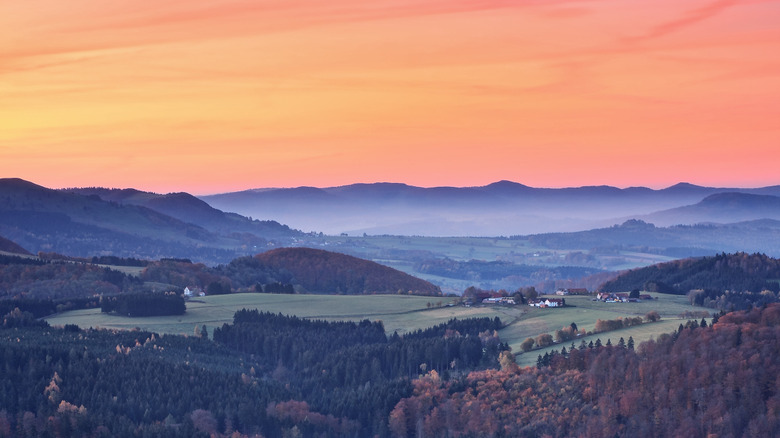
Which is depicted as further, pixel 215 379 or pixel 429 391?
pixel 215 379

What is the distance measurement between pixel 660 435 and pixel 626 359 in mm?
16545

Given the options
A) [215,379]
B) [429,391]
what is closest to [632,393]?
[429,391]

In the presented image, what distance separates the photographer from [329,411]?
14775 cm

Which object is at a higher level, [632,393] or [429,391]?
[632,393]

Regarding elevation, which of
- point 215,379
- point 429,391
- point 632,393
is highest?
point 632,393

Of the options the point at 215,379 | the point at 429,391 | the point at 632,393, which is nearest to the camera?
the point at 632,393

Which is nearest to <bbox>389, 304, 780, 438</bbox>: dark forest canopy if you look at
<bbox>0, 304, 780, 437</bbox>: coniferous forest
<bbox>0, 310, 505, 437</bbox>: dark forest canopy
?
<bbox>0, 304, 780, 437</bbox>: coniferous forest

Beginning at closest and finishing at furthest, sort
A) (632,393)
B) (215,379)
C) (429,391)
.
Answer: (632,393) → (429,391) → (215,379)

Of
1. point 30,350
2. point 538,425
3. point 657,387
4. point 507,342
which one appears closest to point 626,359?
point 657,387

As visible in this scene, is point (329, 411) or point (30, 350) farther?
point (30, 350)

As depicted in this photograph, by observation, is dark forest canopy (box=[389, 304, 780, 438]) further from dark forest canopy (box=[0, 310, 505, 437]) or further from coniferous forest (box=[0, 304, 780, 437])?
dark forest canopy (box=[0, 310, 505, 437])

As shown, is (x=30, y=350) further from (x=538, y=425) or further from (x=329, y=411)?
(x=538, y=425)

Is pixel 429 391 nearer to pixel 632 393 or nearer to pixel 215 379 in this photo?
pixel 632 393

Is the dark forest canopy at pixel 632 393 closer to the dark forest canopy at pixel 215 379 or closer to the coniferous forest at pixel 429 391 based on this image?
the coniferous forest at pixel 429 391
